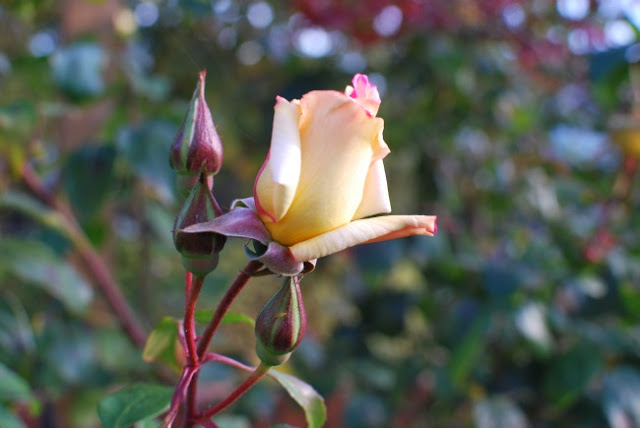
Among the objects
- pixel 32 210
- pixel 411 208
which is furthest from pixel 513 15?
pixel 32 210

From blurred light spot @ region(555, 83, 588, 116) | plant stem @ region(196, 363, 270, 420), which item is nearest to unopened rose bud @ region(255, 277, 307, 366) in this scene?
plant stem @ region(196, 363, 270, 420)

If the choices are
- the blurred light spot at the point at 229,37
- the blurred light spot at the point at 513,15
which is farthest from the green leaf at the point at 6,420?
the blurred light spot at the point at 229,37

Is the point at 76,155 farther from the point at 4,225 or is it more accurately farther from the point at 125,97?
the point at 4,225

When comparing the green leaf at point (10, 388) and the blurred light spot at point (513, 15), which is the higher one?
the blurred light spot at point (513, 15)

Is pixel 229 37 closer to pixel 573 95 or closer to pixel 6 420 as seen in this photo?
pixel 573 95

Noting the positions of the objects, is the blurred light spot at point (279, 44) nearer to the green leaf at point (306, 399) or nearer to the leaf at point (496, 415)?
the leaf at point (496, 415)

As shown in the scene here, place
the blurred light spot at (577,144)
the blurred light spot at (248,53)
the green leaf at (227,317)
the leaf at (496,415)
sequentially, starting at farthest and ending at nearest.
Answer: the blurred light spot at (248,53)
the blurred light spot at (577,144)
the leaf at (496,415)
the green leaf at (227,317)

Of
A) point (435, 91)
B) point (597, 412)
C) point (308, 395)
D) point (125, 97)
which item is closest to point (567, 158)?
point (435, 91)
